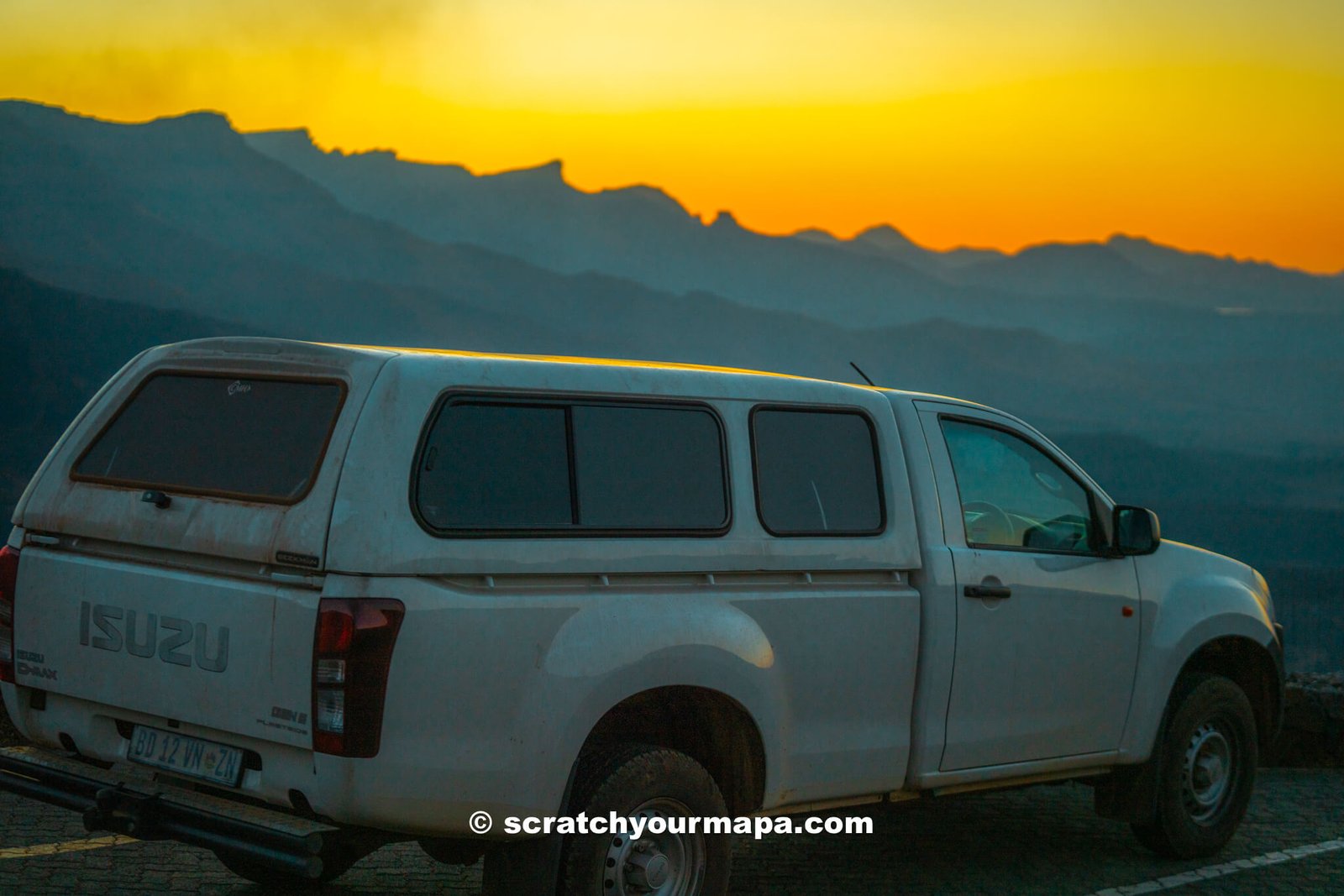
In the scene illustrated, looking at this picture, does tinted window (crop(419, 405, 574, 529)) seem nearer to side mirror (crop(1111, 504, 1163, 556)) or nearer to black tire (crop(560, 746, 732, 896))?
black tire (crop(560, 746, 732, 896))

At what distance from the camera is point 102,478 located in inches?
168

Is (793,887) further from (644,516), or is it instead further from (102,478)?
(102,478)

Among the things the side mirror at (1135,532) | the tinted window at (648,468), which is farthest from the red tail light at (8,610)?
the side mirror at (1135,532)

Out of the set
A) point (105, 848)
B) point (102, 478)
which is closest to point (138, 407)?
point (102, 478)

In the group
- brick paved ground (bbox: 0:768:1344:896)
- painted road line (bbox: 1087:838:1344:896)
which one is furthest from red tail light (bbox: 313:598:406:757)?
painted road line (bbox: 1087:838:1344:896)

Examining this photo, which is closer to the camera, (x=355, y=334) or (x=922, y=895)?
(x=922, y=895)

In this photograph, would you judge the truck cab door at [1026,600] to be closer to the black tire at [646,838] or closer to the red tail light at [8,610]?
the black tire at [646,838]

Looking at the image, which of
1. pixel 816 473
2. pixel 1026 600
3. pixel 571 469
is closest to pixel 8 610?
pixel 571 469

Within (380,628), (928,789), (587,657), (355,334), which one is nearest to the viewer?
(380,628)

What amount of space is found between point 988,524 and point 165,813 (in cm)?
303

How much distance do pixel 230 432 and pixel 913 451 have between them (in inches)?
93.1

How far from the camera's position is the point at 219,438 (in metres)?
4.07

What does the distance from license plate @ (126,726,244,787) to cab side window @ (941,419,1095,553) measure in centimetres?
268

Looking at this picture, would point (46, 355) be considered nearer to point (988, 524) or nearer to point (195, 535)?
point (988, 524)
